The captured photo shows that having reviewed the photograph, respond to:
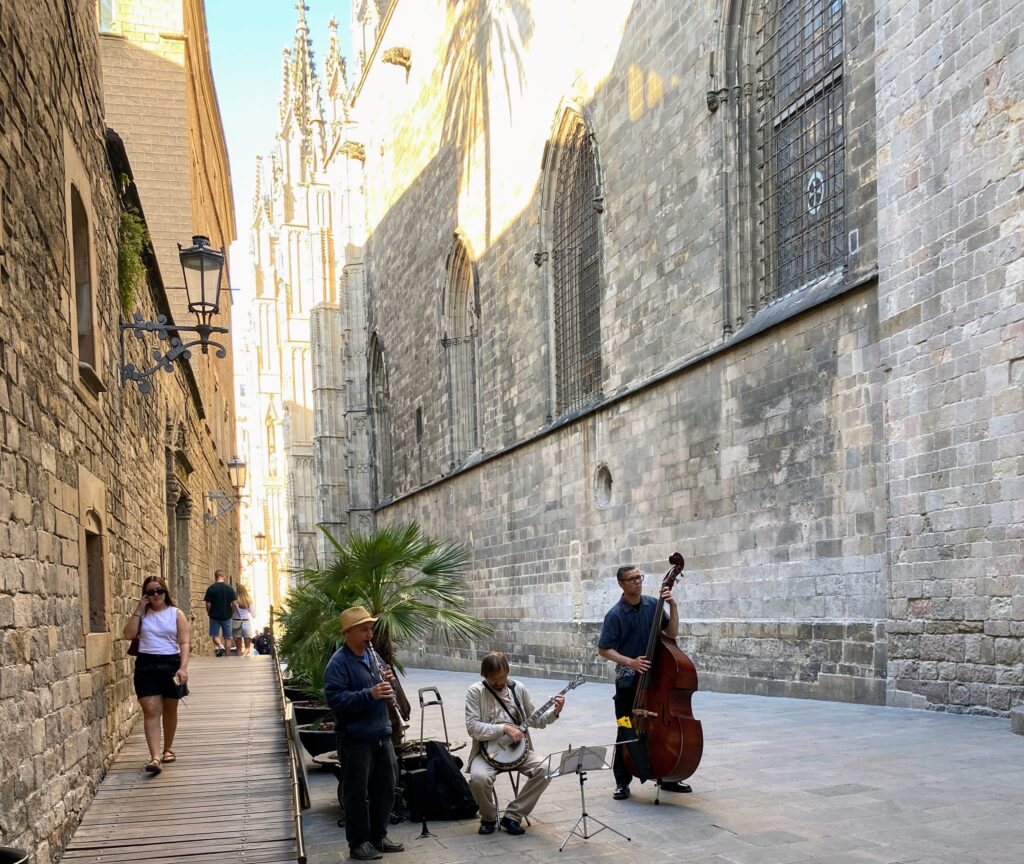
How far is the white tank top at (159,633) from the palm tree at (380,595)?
107 cm

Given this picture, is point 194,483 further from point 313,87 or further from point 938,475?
point 313,87

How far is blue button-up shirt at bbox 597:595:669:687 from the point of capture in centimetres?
638

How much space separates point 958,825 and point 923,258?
5732 mm

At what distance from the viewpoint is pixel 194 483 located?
63.1 ft

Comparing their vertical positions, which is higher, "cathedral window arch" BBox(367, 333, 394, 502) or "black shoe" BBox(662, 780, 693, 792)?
"cathedral window arch" BBox(367, 333, 394, 502)

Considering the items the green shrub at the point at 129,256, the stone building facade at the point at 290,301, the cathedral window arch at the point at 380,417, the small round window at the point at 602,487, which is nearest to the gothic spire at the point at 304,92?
the stone building facade at the point at 290,301

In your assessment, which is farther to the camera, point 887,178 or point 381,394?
point 381,394

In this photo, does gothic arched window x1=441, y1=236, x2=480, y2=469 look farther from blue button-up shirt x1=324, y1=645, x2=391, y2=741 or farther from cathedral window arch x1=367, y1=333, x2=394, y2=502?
blue button-up shirt x1=324, y1=645, x2=391, y2=741

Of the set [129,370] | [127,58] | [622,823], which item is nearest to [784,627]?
[622,823]

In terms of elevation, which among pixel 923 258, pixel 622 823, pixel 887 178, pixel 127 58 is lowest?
pixel 622 823

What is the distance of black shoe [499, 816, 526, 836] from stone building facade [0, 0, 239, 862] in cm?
230

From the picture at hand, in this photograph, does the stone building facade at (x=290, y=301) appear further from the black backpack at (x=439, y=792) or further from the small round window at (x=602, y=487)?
the black backpack at (x=439, y=792)

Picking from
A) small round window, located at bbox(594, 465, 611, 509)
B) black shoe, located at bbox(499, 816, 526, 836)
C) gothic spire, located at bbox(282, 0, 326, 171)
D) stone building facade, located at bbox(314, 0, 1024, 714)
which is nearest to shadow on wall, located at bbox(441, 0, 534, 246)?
stone building facade, located at bbox(314, 0, 1024, 714)

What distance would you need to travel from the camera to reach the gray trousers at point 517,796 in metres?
5.86
